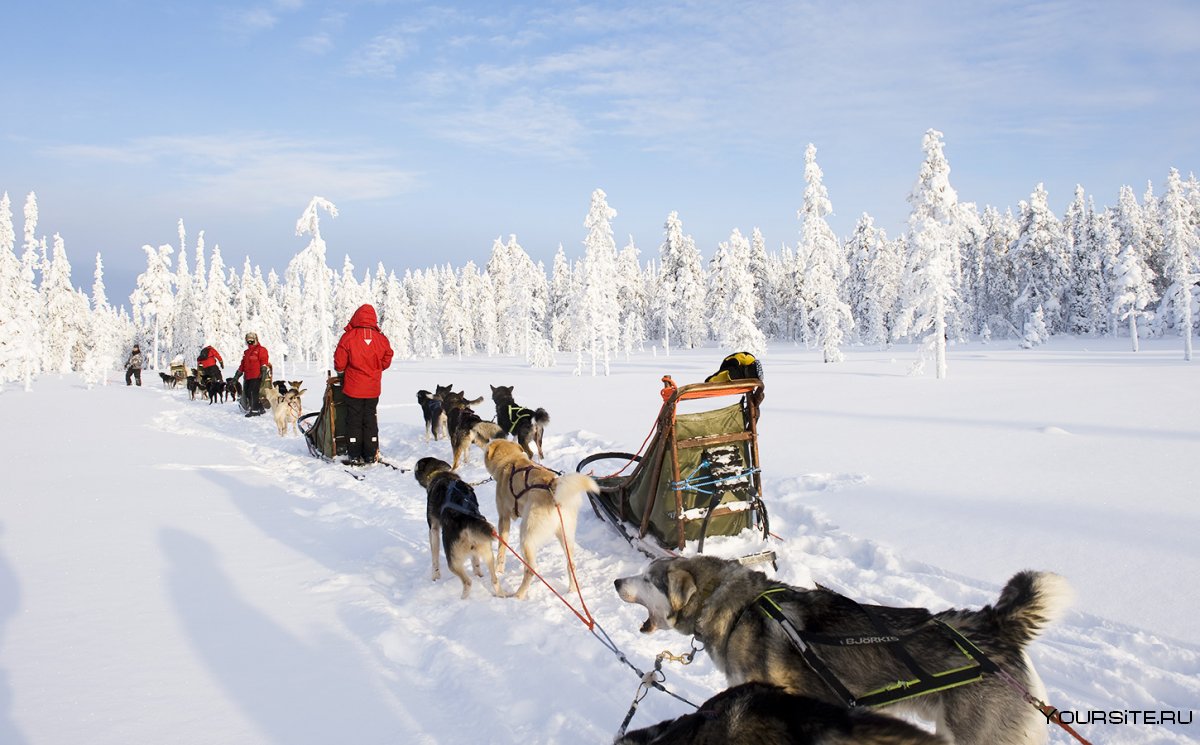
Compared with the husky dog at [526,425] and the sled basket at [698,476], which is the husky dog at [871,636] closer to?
the sled basket at [698,476]

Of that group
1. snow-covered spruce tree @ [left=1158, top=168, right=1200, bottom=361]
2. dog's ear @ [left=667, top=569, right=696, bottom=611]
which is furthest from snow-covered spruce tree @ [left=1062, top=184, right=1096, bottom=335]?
dog's ear @ [left=667, top=569, right=696, bottom=611]

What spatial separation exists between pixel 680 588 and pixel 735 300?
4319cm

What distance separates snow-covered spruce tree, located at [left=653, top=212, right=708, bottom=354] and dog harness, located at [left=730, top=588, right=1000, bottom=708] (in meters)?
57.8

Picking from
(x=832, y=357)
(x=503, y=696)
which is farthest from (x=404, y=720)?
(x=832, y=357)

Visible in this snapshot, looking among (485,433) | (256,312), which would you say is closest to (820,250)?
(485,433)

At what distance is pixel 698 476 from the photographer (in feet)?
19.3

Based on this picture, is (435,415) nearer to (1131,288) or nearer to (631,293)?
(1131,288)

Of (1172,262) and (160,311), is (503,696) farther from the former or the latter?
(160,311)

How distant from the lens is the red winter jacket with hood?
428 inches

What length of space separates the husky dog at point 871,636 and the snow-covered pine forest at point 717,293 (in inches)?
1094

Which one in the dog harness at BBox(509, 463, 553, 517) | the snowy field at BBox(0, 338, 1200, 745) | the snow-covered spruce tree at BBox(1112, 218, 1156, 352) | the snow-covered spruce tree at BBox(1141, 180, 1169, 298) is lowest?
the snowy field at BBox(0, 338, 1200, 745)

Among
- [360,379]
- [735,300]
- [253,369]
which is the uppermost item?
[735,300]

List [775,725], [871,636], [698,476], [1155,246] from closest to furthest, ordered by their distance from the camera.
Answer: [775,725], [871,636], [698,476], [1155,246]

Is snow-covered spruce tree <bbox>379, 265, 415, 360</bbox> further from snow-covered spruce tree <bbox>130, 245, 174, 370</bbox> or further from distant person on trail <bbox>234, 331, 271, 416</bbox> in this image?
distant person on trail <bbox>234, 331, 271, 416</bbox>
